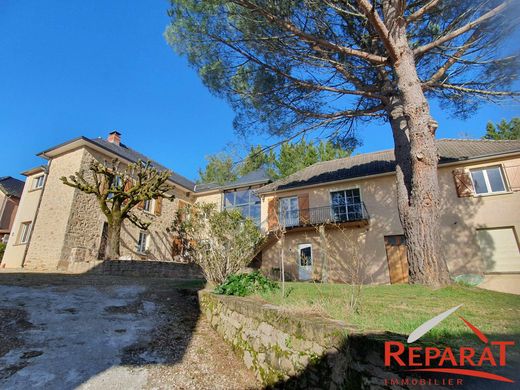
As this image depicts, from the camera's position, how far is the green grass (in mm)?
2666

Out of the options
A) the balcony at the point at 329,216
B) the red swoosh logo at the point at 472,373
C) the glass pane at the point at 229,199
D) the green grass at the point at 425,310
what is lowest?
the red swoosh logo at the point at 472,373

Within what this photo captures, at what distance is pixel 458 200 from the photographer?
1107 centimetres

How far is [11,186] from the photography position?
70.8ft

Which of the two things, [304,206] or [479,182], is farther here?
[304,206]

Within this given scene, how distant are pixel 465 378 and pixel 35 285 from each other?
8255mm

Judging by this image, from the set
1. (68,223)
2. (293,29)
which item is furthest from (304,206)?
(68,223)

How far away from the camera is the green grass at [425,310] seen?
105 inches

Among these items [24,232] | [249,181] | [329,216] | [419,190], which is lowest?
[419,190]

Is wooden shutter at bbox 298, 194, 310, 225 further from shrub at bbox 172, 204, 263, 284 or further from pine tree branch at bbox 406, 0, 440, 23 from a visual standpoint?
pine tree branch at bbox 406, 0, 440, 23

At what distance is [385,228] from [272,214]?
545 centimetres

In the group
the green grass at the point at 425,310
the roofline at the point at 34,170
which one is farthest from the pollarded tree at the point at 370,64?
the roofline at the point at 34,170

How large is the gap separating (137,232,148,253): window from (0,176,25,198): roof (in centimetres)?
1280

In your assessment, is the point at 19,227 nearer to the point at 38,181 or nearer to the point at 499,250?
the point at 38,181

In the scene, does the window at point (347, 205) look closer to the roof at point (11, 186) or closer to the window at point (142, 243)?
the window at point (142, 243)
